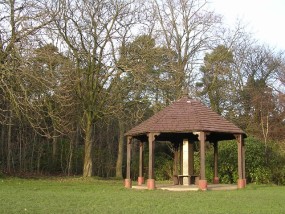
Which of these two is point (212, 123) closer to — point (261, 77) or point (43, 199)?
point (43, 199)

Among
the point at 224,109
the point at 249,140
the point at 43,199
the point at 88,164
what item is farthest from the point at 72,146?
the point at 43,199

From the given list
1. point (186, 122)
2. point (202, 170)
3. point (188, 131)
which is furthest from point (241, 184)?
point (186, 122)

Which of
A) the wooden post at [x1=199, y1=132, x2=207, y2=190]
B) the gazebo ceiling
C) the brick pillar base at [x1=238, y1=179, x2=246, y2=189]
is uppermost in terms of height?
the gazebo ceiling

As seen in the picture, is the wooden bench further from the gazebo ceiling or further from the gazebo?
the gazebo ceiling

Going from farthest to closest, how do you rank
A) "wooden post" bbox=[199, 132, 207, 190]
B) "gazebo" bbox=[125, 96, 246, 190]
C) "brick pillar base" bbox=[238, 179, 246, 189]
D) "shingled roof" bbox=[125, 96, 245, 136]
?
"brick pillar base" bbox=[238, 179, 246, 189] → "shingled roof" bbox=[125, 96, 245, 136] → "gazebo" bbox=[125, 96, 246, 190] → "wooden post" bbox=[199, 132, 207, 190]

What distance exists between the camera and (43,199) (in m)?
12.0

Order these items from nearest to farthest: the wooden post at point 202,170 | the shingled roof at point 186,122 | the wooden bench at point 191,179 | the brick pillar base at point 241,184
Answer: the wooden post at point 202,170, the shingled roof at point 186,122, the brick pillar base at point 241,184, the wooden bench at point 191,179

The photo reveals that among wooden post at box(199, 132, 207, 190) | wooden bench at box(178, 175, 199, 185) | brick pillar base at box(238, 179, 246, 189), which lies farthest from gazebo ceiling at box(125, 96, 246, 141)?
brick pillar base at box(238, 179, 246, 189)

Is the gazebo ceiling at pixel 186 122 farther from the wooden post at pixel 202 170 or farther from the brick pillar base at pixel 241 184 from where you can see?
the brick pillar base at pixel 241 184

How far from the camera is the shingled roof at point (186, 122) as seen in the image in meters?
18.0

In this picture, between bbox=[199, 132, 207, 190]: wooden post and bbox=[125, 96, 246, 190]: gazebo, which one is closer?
bbox=[199, 132, 207, 190]: wooden post

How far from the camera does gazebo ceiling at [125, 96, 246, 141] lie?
59.1 ft

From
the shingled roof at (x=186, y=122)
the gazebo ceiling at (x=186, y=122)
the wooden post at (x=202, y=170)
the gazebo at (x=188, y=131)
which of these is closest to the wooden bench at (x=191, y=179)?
the gazebo at (x=188, y=131)

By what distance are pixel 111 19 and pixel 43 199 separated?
14914 mm
